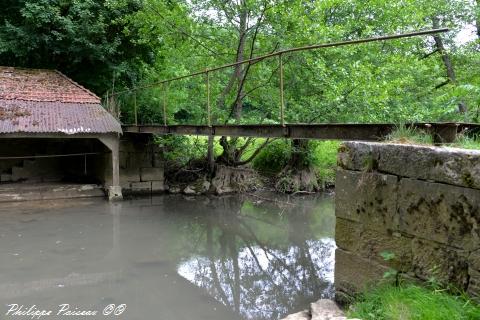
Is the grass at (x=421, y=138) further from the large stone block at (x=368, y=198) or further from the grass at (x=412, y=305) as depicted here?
the grass at (x=412, y=305)

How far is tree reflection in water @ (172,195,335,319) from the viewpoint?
5824mm

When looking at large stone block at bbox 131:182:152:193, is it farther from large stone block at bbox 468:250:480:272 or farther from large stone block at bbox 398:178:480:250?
large stone block at bbox 468:250:480:272

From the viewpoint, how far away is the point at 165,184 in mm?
14977

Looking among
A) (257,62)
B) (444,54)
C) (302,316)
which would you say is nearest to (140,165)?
(257,62)

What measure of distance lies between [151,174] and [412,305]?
12.0 m

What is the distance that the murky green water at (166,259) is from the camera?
5.48 m

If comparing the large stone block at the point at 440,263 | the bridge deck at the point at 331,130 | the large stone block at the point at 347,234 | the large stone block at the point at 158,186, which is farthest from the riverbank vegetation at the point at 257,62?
the large stone block at the point at 440,263

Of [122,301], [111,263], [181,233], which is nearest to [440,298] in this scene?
[122,301]

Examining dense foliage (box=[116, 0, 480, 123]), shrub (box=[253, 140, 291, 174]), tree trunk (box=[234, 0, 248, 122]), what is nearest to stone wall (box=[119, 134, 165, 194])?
dense foliage (box=[116, 0, 480, 123])

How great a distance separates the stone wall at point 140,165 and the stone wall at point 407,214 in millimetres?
10647

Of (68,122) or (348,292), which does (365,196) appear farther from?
(68,122)

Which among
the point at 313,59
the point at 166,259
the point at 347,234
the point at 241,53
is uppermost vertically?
the point at 241,53

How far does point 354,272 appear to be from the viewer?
4375mm

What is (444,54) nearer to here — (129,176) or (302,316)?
(129,176)
